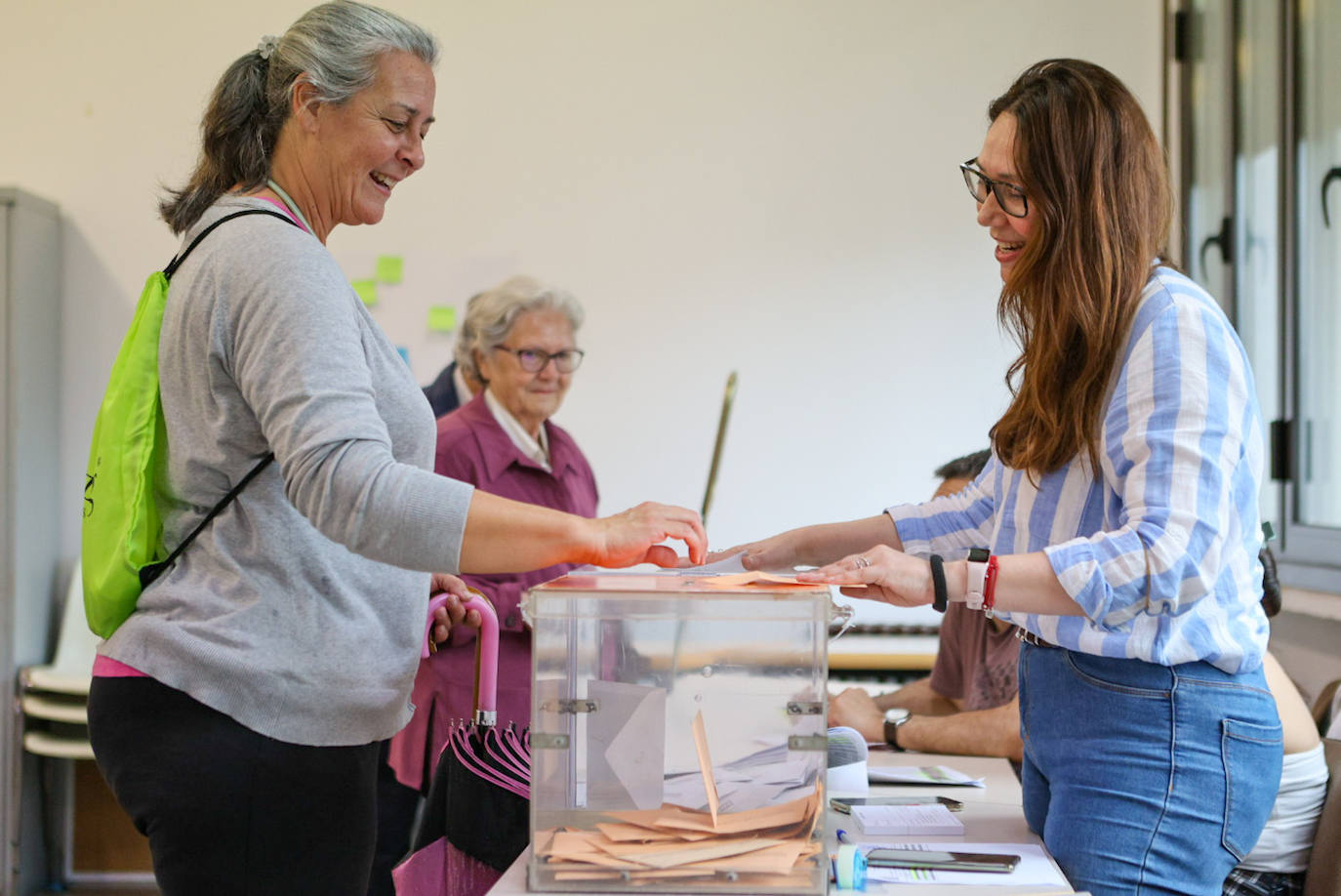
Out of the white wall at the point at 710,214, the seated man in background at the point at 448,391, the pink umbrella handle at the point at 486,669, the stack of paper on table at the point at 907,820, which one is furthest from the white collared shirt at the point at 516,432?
the stack of paper on table at the point at 907,820

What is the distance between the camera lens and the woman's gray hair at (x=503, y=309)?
2.88m

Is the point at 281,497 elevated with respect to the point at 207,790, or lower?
elevated

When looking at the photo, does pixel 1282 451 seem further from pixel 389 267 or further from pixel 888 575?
pixel 389 267

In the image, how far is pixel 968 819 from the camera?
146cm

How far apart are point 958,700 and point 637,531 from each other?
151cm

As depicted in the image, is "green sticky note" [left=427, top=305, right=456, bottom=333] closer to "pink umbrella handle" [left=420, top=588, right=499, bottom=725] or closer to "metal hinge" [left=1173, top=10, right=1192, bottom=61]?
"metal hinge" [left=1173, top=10, right=1192, bottom=61]

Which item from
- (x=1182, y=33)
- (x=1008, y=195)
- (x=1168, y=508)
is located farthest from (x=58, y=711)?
(x=1182, y=33)

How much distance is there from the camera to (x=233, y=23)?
3705 millimetres

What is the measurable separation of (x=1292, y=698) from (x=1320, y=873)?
22 cm

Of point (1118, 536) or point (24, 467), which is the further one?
point (24, 467)

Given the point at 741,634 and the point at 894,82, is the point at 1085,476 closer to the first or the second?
the point at 741,634

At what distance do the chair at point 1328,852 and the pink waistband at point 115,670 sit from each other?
139 cm

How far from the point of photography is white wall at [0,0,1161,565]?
11.8 ft

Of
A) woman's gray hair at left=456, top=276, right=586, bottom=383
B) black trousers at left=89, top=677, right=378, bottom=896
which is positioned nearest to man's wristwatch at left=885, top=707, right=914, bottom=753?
black trousers at left=89, top=677, right=378, bottom=896
